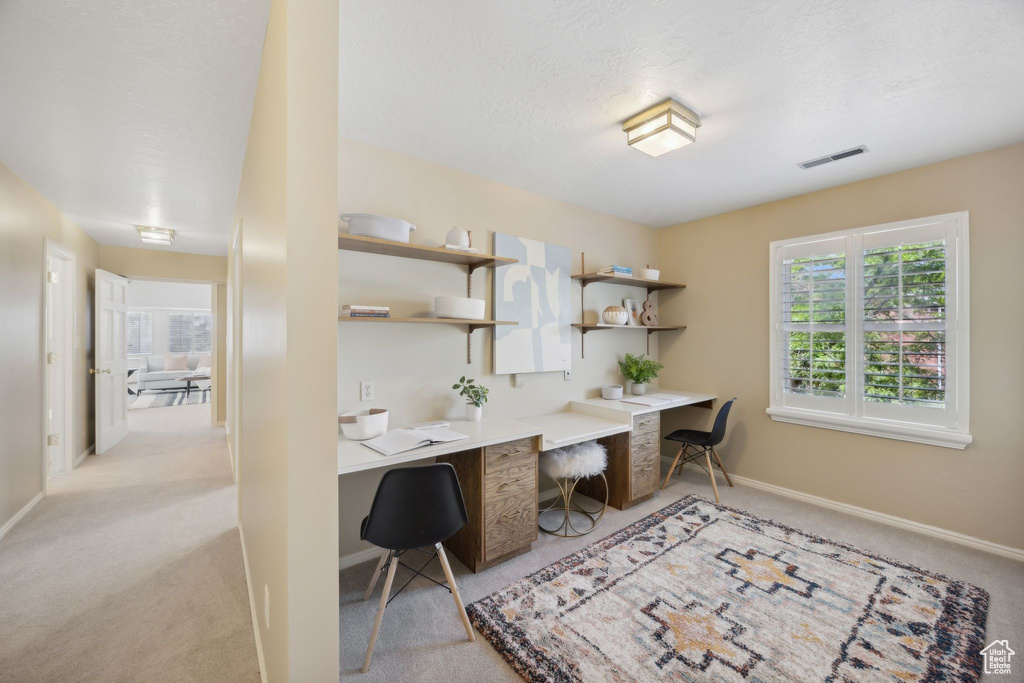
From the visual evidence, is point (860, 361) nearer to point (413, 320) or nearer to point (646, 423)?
point (646, 423)

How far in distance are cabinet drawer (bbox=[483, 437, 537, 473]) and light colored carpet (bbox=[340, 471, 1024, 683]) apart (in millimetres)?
590

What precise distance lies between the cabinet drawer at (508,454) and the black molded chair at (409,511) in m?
0.47

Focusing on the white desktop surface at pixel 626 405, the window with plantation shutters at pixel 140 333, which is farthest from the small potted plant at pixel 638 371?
the window with plantation shutters at pixel 140 333

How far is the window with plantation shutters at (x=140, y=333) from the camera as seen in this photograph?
8883mm

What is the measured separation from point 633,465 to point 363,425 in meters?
2.00

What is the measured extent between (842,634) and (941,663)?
1.03 feet

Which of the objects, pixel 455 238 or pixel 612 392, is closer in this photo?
pixel 455 238

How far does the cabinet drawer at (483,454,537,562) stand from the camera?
7.47 feet

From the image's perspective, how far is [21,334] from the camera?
2908 mm

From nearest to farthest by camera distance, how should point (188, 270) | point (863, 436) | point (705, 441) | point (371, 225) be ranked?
point (371, 225) → point (863, 436) → point (705, 441) → point (188, 270)

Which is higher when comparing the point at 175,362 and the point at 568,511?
the point at 175,362

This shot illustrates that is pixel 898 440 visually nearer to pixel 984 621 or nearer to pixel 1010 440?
pixel 1010 440

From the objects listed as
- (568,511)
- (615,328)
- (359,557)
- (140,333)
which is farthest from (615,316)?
(140,333)

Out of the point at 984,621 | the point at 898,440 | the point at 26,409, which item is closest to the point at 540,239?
the point at 898,440
